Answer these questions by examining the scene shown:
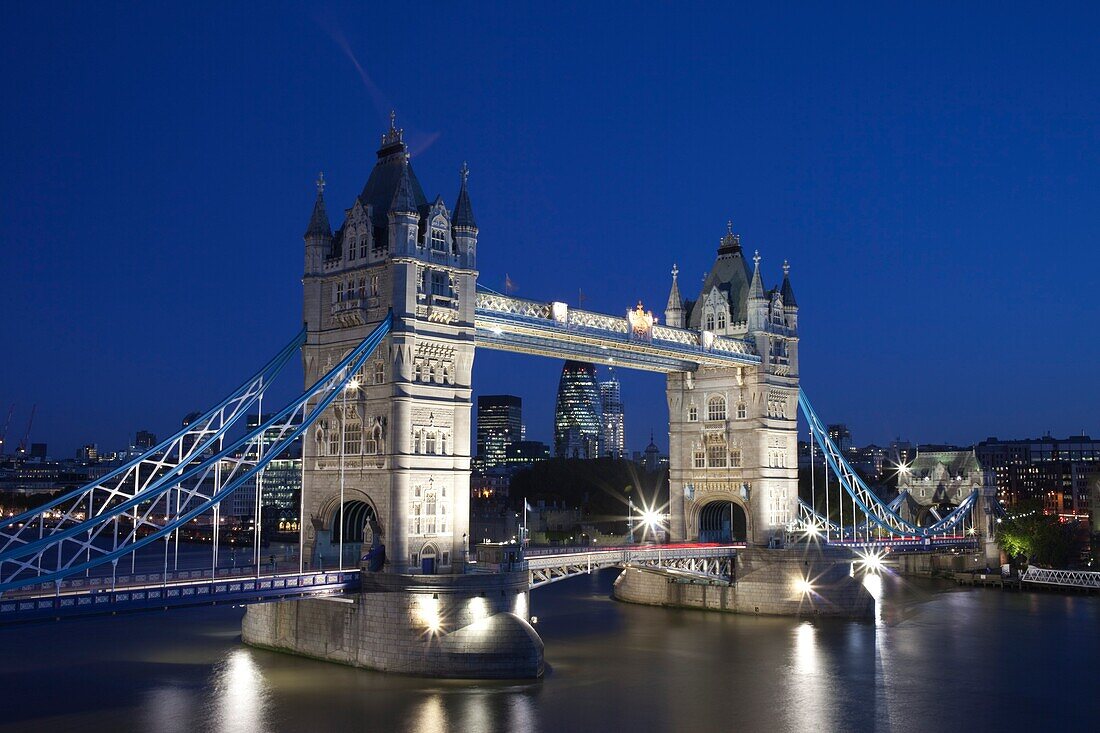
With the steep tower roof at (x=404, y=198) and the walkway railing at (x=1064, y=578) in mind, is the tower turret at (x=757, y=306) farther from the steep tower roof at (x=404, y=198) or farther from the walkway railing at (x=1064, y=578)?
the walkway railing at (x=1064, y=578)

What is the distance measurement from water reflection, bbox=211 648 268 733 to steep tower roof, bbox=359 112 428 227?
20408mm

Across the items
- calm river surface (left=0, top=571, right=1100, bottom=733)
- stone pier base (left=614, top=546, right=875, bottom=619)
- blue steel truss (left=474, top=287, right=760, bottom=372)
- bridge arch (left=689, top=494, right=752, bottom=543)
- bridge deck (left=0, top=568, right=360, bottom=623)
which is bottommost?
calm river surface (left=0, top=571, right=1100, bottom=733)

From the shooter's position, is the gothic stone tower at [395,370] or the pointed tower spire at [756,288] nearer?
the gothic stone tower at [395,370]

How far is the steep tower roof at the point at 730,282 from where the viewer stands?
75062 millimetres

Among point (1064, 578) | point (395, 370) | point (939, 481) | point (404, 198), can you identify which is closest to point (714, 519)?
point (395, 370)

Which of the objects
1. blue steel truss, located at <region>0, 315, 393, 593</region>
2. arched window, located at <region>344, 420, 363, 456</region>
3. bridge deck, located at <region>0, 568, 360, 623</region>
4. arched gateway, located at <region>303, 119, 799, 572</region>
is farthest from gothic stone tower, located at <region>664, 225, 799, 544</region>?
bridge deck, located at <region>0, 568, 360, 623</region>

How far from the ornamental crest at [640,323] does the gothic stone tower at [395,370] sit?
13.6 meters

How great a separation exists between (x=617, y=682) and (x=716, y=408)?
29789mm

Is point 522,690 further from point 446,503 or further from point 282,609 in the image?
point 282,609

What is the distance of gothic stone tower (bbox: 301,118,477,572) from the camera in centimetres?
Answer: 4903

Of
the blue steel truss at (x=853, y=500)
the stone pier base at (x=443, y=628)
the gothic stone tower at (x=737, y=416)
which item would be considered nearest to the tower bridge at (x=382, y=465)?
the stone pier base at (x=443, y=628)

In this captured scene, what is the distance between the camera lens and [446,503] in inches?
1982

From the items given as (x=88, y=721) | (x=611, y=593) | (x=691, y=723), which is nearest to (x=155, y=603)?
(x=88, y=721)

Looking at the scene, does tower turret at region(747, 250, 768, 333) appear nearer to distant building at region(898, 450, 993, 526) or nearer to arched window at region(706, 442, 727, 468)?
arched window at region(706, 442, 727, 468)
